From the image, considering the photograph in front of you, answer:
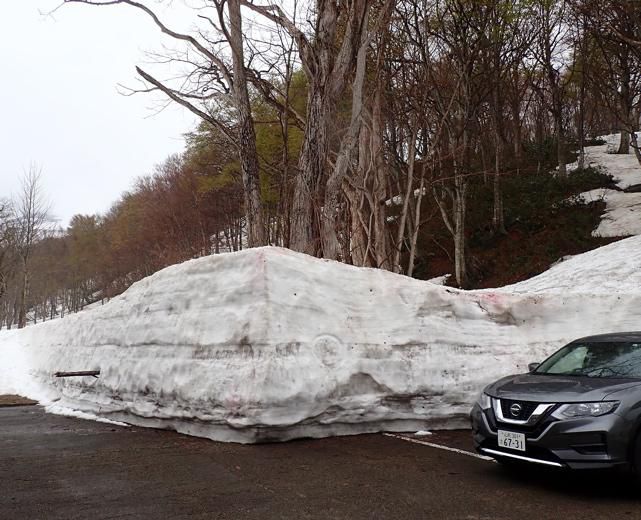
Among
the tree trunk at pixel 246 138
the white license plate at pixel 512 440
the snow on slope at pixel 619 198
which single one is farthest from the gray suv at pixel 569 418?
the snow on slope at pixel 619 198

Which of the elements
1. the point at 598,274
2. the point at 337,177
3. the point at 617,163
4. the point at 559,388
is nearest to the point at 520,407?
the point at 559,388

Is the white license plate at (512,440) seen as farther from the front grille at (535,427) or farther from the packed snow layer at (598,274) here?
the packed snow layer at (598,274)

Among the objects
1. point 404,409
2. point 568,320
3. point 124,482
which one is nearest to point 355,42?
point 568,320

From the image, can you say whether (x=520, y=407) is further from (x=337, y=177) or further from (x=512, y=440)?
(x=337, y=177)

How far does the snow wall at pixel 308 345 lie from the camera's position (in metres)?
6.87

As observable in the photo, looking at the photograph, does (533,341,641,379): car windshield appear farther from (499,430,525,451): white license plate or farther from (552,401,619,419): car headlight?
(499,430,525,451): white license plate

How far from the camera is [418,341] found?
25.6 feet

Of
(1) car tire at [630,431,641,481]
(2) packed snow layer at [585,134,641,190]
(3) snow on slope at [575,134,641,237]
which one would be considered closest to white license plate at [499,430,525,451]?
(1) car tire at [630,431,641,481]

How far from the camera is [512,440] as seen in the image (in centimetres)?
494

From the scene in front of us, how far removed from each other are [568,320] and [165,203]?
37073mm

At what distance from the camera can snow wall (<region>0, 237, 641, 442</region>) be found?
687 cm

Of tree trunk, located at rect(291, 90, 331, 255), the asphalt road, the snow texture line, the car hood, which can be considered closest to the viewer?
the asphalt road

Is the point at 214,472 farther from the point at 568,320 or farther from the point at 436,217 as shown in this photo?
the point at 436,217

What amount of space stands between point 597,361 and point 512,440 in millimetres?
1511
